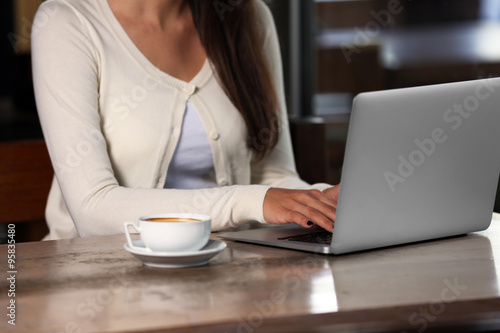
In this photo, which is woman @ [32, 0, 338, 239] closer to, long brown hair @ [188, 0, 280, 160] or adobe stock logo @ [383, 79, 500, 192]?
long brown hair @ [188, 0, 280, 160]

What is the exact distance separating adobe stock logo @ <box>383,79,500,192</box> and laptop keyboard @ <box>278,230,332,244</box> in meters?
0.14

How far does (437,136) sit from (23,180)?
1.16 metres

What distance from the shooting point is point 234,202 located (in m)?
1.32

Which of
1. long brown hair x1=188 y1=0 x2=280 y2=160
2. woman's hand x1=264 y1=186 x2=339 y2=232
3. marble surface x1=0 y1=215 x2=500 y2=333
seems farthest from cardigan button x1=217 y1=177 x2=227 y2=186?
marble surface x1=0 y1=215 x2=500 y2=333

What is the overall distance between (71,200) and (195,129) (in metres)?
0.37

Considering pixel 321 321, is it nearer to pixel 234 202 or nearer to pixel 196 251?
pixel 196 251

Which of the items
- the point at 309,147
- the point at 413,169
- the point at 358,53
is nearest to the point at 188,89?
the point at 309,147

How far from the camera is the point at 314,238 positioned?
3.84 ft

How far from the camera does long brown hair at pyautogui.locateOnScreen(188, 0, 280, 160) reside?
1791mm

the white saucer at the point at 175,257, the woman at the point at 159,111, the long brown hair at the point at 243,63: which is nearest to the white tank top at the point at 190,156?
the woman at the point at 159,111

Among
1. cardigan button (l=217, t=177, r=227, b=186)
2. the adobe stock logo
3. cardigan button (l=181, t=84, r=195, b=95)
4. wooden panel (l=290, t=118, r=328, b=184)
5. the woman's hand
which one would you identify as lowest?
wooden panel (l=290, t=118, r=328, b=184)

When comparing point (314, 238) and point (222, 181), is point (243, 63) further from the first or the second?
point (314, 238)

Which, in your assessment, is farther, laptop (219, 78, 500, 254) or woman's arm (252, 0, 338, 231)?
woman's arm (252, 0, 338, 231)

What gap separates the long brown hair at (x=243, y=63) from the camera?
179 cm
